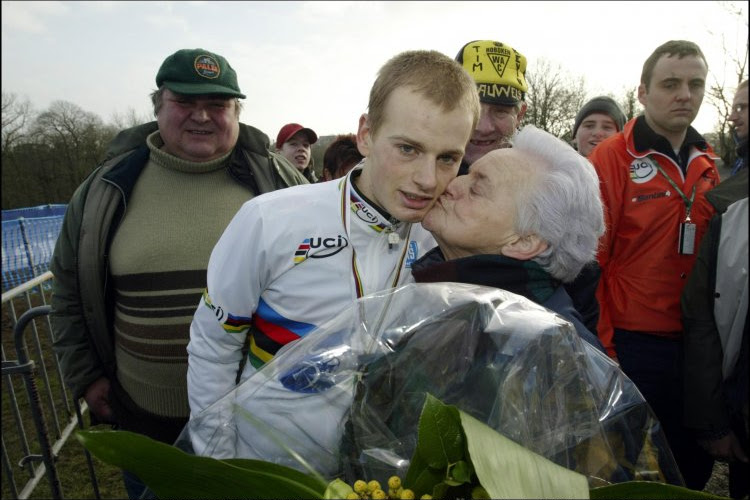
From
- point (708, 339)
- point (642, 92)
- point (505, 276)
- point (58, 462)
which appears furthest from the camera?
point (58, 462)

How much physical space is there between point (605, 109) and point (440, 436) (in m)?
4.64

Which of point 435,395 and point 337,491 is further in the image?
point 435,395

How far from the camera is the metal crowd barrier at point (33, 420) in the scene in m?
3.22

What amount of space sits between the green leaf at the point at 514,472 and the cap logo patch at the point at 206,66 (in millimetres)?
2643

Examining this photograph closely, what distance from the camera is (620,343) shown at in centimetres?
298

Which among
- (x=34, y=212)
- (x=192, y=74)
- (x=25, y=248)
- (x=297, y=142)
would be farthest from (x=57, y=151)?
(x=192, y=74)

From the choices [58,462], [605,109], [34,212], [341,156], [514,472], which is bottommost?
[58,462]

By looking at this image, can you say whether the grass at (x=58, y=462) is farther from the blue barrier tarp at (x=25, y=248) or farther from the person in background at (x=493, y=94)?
the blue barrier tarp at (x=25, y=248)

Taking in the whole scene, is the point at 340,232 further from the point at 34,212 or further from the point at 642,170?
the point at 34,212

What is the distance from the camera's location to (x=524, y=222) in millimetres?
1549

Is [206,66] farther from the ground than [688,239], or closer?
farther from the ground

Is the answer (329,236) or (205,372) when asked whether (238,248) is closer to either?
(329,236)

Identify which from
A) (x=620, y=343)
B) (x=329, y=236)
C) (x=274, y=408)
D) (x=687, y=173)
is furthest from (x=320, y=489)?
(x=687, y=173)

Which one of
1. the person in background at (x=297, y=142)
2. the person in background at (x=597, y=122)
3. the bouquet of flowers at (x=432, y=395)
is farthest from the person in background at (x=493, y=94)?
the person in background at (x=297, y=142)
